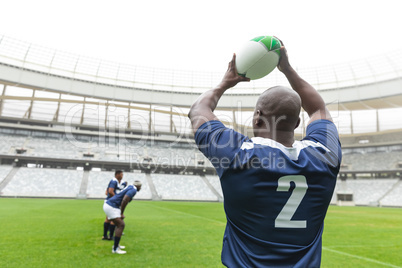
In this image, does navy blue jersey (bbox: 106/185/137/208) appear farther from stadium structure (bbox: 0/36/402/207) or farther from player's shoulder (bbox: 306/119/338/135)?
stadium structure (bbox: 0/36/402/207)

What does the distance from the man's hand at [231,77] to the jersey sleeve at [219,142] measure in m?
0.39

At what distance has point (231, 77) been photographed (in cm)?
175

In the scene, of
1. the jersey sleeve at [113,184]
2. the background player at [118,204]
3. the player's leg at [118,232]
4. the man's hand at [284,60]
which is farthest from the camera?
the jersey sleeve at [113,184]

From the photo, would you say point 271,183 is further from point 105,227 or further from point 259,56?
point 105,227

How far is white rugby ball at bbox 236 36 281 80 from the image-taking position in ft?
6.21

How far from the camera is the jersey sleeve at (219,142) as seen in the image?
135 cm

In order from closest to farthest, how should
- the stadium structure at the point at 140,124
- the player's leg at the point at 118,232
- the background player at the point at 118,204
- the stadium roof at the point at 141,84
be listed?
the player's leg at the point at 118,232 < the background player at the point at 118,204 < the stadium roof at the point at 141,84 < the stadium structure at the point at 140,124

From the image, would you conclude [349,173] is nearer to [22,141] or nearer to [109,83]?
[109,83]

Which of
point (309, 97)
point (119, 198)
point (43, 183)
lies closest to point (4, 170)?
point (43, 183)

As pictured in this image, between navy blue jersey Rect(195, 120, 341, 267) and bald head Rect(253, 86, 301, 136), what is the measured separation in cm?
13

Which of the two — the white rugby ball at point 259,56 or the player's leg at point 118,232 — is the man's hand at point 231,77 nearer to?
the white rugby ball at point 259,56

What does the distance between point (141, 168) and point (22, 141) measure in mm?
17715

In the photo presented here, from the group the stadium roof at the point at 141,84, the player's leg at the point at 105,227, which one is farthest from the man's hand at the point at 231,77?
the stadium roof at the point at 141,84

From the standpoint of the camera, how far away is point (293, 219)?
1379mm
